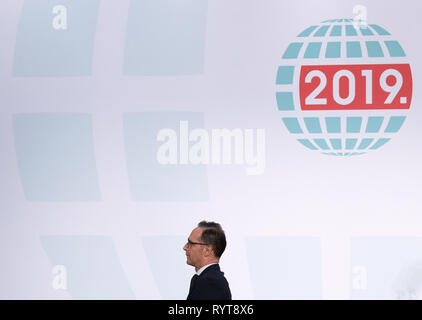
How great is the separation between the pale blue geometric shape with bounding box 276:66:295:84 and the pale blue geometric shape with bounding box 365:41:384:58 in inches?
15.9

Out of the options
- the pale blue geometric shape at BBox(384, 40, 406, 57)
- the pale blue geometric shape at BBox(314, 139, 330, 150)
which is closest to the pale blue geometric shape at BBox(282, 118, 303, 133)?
the pale blue geometric shape at BBox(314, 139, 330, 150)

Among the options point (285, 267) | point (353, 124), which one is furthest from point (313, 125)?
point (285, 267)

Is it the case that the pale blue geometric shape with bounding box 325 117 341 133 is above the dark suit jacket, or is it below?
above

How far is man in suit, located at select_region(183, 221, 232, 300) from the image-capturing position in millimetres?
1747

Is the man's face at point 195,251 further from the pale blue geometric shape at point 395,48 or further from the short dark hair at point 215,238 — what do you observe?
the pale blue geometric shape at point 395,48

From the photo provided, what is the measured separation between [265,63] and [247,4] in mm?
330

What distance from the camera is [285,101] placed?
2.91m

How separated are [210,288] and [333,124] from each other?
4.70 ft

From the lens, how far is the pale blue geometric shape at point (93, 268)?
116 inches

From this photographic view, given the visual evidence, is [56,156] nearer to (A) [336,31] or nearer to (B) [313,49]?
(B) [313,49]

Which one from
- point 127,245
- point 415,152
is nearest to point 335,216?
point 415,152

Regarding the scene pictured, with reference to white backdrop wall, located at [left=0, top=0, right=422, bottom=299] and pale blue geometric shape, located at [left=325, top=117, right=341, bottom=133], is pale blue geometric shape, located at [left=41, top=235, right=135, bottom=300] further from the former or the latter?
pale blue geometric shape, located at [left=325, top=117, right=341, bottom=133]
